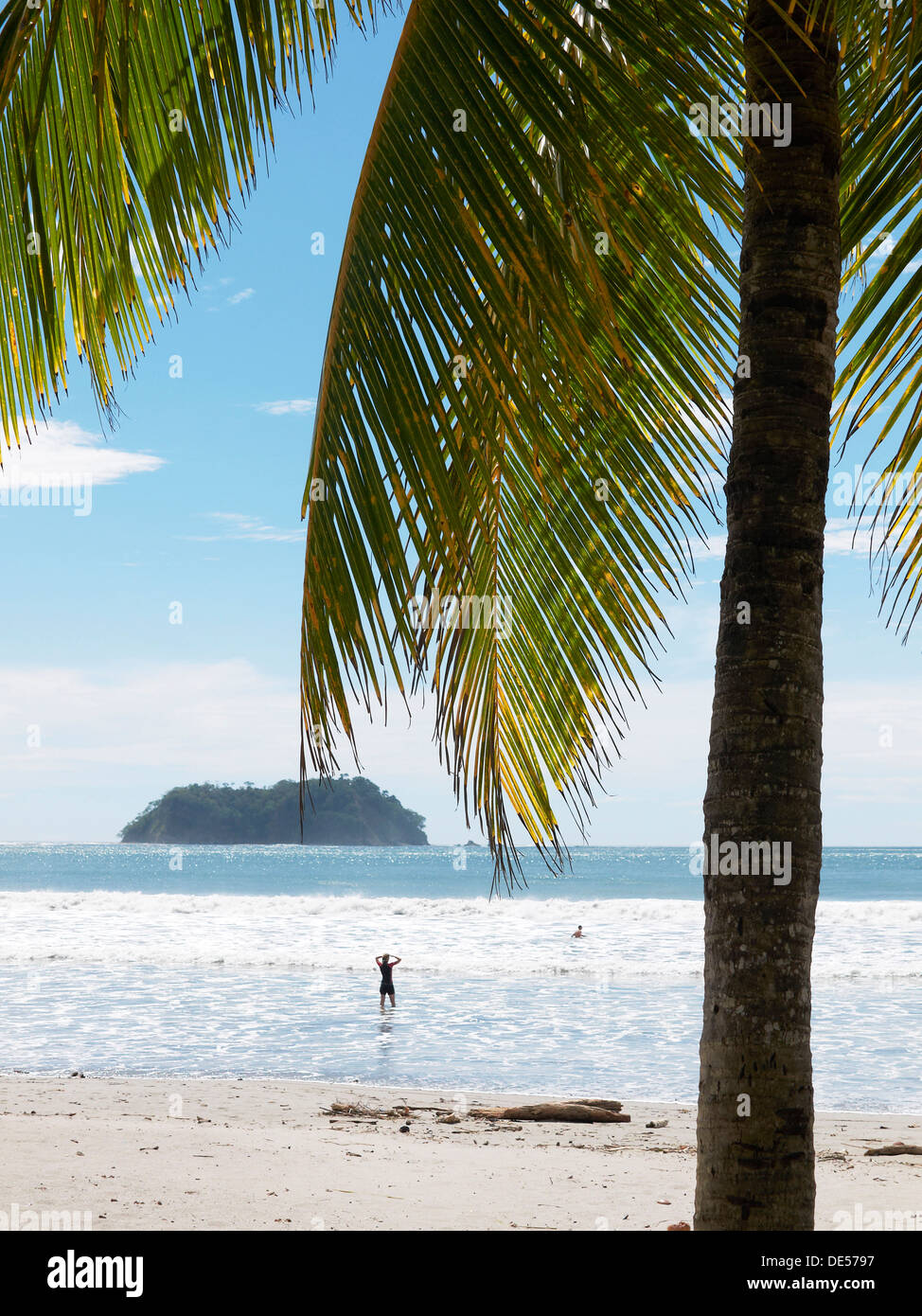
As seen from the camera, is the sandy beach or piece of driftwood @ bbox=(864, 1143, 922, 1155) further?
piece of driftwood @ bbox=(864, 1143, 922, 1155)

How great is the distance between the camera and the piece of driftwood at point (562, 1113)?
11328 millimetres

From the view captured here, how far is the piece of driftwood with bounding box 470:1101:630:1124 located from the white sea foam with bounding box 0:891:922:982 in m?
13.3

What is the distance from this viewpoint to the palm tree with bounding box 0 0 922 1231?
2541mm

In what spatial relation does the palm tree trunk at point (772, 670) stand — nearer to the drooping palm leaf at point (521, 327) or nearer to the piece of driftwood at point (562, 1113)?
the drooping palm leaf at point (521, 327)

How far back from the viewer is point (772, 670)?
2.59 m

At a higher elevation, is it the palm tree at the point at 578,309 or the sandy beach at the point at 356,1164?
the palm tree at the point at 578,309

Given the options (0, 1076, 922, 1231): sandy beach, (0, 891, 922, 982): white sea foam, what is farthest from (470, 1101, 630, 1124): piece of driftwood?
(0, 891, 922, 982): white sea foam

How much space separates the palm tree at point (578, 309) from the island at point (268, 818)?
409 feet

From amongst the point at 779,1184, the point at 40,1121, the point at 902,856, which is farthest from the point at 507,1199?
the point at 902,856

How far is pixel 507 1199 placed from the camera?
795 cm

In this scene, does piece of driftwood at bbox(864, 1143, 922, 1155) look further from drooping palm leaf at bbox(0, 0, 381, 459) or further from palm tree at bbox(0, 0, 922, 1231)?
drooping palm leaf at bbox(0, 0, 381, 459)

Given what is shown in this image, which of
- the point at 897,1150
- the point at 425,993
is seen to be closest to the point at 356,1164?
the point at 897,1150

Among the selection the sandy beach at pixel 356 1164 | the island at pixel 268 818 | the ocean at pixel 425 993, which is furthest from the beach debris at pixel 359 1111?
the island at pixel 268 818

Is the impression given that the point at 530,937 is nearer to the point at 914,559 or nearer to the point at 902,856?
the point at 914,559
